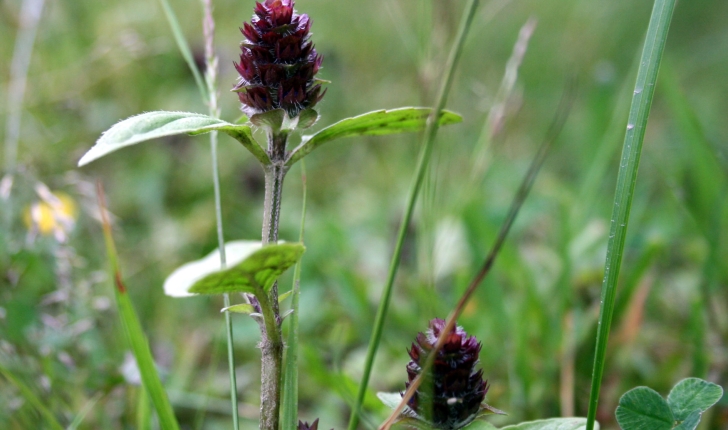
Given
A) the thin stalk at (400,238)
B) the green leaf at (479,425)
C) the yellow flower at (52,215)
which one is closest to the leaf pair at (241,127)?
the thin stalk at (400,238)

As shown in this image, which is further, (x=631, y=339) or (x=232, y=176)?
(x=232, y=176)

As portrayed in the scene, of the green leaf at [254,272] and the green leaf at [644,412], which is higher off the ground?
the green leaf at [254,272]

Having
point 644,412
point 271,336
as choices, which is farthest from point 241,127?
point 644,412

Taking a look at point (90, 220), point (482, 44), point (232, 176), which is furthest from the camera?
point (482, 44)

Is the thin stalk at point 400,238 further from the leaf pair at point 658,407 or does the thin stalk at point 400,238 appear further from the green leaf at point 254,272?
the leaf pair at point 658,407

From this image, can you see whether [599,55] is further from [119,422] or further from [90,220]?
[119,422]

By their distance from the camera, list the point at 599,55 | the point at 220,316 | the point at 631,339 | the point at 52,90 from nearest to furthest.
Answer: the point at 631,339, the point at 220,316, the point at 52,90, the point at 599,55

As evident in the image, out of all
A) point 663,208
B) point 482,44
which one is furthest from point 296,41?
point 482,44

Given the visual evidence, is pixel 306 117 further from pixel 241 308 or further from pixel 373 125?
pixel 241 308
